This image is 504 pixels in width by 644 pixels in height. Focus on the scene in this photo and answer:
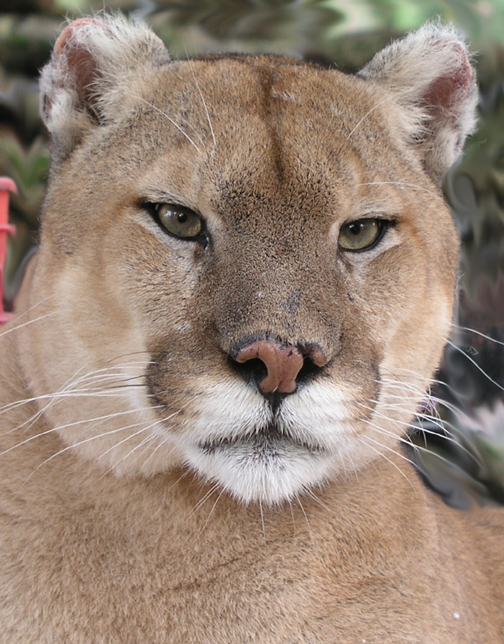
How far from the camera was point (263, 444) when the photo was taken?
4.55 feet

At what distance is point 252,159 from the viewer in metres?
1.53

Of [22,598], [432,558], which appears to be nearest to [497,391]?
[432,558]

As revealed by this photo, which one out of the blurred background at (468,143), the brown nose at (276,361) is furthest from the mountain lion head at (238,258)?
the blurred background at (468,143)

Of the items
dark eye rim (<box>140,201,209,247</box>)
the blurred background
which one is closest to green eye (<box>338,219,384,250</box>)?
dark eye rim (<box>140,201,209,247</box>)

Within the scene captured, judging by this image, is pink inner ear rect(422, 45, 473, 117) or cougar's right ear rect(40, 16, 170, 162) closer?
cougar's right ear rect(40, 16, 170, 162)

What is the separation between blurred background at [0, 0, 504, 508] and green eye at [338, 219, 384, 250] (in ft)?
4.51

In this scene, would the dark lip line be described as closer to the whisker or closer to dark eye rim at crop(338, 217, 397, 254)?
dark eye rim at crop(338, 217, 397, 254)

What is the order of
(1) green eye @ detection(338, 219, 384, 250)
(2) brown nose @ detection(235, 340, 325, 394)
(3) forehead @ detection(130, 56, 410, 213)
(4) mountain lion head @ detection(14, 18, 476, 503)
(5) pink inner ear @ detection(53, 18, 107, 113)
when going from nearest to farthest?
(2) brown nose @ detection(235, 340, 325, 394), (4) mountain lion head @ detection(14, 18, 476, 503), (3) forehead @ detection(130, 56, 410, 213), (1) green eye @ detection(338, 219, 384, 250), (5) pink inner ear @ detection(53, 18, 107, 113)

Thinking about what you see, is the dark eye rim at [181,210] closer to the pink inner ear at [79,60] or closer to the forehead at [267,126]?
the forehead at [267,126]

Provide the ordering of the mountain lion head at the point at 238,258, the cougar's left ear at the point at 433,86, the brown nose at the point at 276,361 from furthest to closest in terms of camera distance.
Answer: the cougar's left ear at the point at 433,86 → the mountain lion head at the point at 238,258 → the brown nose at the point at 276,361

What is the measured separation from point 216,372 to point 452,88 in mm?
1231

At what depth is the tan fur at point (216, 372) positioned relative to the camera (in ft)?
4.62

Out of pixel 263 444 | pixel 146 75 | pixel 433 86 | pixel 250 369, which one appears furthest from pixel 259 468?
pixel 433 86

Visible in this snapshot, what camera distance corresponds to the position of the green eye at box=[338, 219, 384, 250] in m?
1.62
